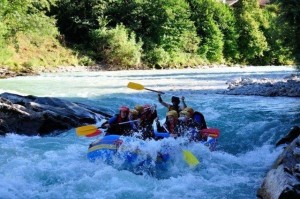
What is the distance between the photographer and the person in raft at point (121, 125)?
749 centimetres

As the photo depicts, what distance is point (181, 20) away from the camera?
36.2 meters

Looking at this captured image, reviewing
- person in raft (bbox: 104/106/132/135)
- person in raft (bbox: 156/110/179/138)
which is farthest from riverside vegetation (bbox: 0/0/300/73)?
person in raft (bbox: 104/106/132/135)

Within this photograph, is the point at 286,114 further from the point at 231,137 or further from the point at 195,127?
the point at 195,127

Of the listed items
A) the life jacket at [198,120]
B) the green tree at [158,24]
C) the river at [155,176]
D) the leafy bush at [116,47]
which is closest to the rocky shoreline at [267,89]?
the river at [155,176]

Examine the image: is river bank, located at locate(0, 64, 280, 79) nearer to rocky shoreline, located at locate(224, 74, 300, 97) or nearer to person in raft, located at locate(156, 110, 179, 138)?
rocky shoreline, located at locate(224, 74, 300, 97)

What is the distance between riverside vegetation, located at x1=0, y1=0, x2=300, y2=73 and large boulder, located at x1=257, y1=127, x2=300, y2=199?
16.9m

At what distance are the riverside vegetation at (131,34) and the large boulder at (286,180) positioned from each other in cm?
1694

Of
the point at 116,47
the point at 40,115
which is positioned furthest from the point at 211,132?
the point at 116,47

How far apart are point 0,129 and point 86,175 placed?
3296 mm

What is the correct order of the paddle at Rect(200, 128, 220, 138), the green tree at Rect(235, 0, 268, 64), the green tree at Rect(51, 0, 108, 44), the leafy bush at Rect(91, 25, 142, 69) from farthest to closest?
the green tree at Rect(235, 0, 268, 64), the green tree at Rect(51, 0, 108, 44), the leafy bush at Rect(91, 25, 142, 69), the paddle at Rect(200, 128, 220, 138)

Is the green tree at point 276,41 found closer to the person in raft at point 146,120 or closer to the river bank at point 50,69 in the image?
the person in raft at point 146,120

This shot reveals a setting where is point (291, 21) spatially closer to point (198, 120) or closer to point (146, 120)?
point (198, 120)

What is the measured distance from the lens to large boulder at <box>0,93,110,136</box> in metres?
8.76

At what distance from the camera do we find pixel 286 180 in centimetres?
445
